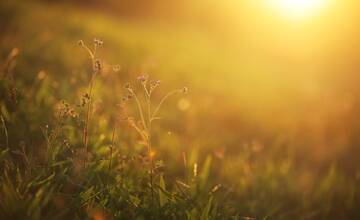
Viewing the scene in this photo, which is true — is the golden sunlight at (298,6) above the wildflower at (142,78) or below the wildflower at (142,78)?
above

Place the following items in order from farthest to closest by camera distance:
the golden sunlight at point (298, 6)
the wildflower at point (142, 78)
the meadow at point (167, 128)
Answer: the golden sunlight at point (298, 6)
the meadow at point (167, 128)
the wildflower at point (142, 78)

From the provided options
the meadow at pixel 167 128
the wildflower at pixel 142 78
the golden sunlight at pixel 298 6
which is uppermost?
the golden sunlight at pixel 298 6

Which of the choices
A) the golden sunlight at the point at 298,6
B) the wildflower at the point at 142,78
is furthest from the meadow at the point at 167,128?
the golden sunlight at the point at 298,6

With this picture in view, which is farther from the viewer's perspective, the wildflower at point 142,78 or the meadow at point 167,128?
the meadow at point 167,128

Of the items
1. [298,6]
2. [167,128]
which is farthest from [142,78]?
[298,6]

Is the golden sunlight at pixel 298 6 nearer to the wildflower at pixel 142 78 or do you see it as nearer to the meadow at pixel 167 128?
the meadow at pixel 167 128

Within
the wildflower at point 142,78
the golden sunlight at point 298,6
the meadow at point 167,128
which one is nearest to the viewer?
the wildflower at point 142,78

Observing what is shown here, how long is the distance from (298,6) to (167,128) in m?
7.40

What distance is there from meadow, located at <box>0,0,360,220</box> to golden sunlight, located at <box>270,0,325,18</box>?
0.56 m

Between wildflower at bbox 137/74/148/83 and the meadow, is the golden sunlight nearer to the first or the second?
the meadow

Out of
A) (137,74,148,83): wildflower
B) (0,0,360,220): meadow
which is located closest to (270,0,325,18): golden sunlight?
(0,0,360,220): meadow

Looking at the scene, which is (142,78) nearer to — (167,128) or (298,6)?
(167,128)

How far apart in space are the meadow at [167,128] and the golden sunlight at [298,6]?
56 centimetres

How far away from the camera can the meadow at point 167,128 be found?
2477 mm
